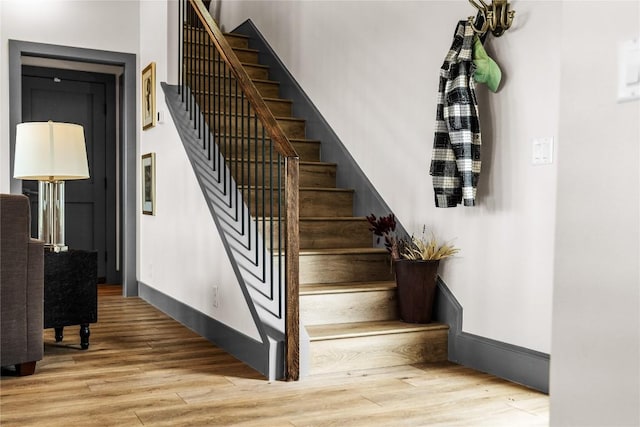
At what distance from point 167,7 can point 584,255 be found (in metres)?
4.83

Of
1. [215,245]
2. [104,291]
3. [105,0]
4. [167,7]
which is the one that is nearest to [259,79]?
[167,7]

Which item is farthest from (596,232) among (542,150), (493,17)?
(493,17)

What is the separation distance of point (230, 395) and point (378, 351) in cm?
84

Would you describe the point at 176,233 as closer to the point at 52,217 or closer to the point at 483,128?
the point at 52,217

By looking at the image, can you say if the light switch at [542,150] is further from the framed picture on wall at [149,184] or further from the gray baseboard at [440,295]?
the framed picture on wall at [149,184]

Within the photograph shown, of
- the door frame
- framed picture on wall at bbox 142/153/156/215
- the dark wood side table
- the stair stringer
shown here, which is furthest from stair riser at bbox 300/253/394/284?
the door frame

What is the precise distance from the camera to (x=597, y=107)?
1.05 meters

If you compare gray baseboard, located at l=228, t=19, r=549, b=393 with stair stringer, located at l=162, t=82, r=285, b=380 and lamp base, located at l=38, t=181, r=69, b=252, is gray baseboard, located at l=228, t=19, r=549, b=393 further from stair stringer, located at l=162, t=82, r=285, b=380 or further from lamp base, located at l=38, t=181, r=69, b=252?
lamp base, located at l=38, t=181, r=69, b=252

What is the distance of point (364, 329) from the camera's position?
10.9 feet

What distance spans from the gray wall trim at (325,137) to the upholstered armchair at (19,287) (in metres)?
2.01

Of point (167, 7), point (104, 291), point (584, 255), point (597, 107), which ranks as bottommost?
point (104, 291)

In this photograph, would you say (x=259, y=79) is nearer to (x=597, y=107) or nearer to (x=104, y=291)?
(x=104, y=291)

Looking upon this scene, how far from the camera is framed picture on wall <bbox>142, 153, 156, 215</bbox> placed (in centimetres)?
557

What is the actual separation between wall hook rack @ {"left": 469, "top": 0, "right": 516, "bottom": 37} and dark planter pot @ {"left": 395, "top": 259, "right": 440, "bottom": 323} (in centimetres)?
119
